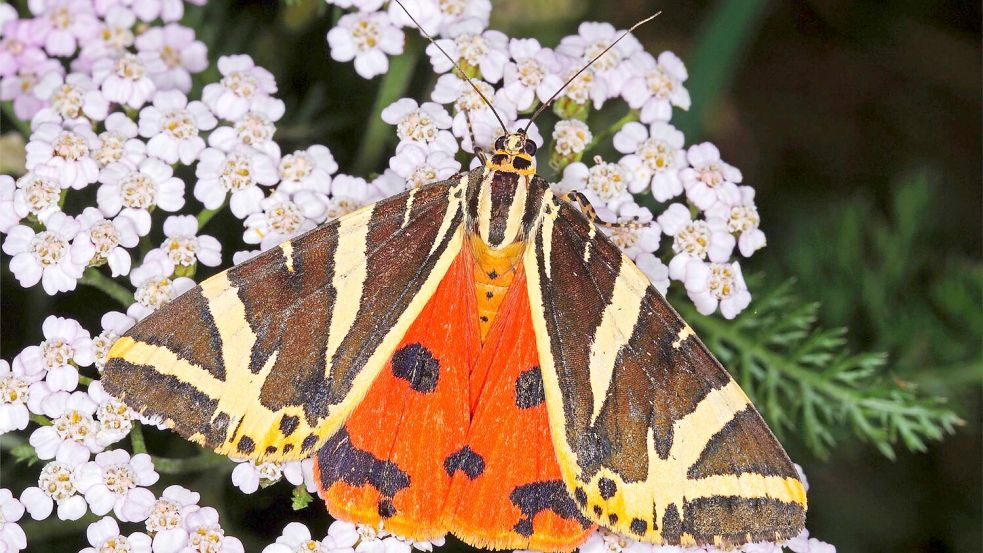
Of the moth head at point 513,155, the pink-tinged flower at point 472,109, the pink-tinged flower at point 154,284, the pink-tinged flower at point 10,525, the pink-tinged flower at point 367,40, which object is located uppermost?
the pink-tinged flower at point 367,40

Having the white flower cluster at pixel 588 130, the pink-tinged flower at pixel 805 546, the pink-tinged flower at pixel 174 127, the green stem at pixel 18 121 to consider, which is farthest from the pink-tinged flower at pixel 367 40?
the pink-tinged flower at pixel 805 546

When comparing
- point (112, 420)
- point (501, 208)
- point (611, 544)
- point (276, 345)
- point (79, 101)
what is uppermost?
point (79, 101)

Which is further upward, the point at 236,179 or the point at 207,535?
the point at 236,179

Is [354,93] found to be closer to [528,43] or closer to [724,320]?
[528,43]

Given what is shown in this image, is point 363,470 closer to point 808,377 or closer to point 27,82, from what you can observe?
point 808,377

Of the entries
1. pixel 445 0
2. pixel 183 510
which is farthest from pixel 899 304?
pixel 183 510

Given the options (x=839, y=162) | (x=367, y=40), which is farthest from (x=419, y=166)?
(x=839, y=162)

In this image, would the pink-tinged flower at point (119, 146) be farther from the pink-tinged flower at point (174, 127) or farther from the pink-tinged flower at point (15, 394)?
the pink-tinged flower at point (15, 394)
